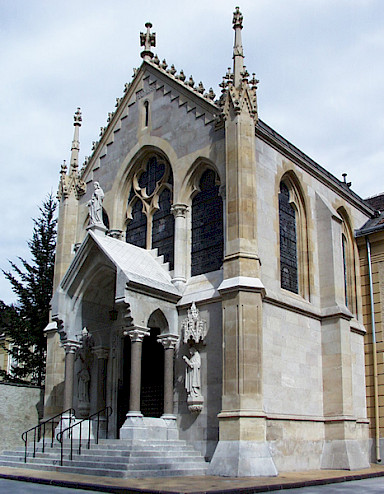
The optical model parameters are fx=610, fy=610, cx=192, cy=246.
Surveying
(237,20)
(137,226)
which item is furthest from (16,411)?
(237,20)

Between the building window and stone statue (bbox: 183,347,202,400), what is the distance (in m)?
4.05

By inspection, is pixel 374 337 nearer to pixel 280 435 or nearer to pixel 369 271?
pixel 369 271

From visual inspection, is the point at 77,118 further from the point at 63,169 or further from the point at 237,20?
the point at 237,20

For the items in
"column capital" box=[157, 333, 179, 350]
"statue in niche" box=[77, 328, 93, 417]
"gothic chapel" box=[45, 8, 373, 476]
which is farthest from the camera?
"statue in niche" box=[77, 328, 93, 417]

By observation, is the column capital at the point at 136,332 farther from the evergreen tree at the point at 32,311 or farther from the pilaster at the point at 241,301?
the evergreen tree at the point at 32,311

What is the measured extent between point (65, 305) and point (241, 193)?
6756 mm

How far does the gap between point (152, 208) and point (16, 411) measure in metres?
9.69

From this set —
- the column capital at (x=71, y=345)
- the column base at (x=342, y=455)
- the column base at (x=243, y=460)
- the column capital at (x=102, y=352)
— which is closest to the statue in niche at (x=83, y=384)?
the column capital at (x=102, y=352)

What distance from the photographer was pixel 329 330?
2019 cm

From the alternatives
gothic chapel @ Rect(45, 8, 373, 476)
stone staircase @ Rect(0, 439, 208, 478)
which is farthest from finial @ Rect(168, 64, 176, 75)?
stone staircase @ Rect(0, 439, 208, 478)

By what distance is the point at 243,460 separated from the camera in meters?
15.1

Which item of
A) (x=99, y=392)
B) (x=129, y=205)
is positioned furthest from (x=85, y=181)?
(x=99, y=392)

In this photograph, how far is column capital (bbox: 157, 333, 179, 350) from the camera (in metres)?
18.3

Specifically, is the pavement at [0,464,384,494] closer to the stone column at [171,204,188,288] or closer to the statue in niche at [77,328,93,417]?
the statue in niche at [77,328,93,417]
